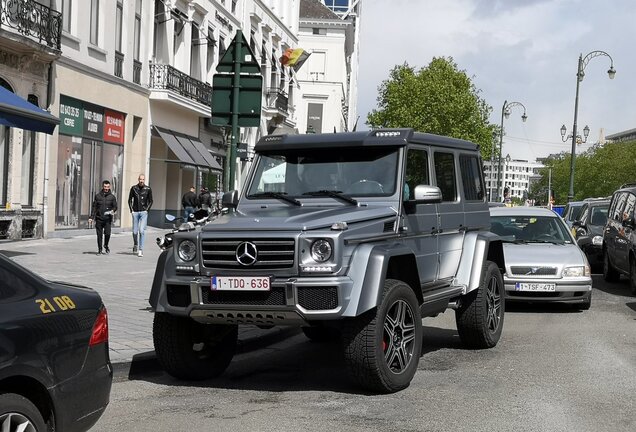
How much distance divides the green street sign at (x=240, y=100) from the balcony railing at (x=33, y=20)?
10.9 metres

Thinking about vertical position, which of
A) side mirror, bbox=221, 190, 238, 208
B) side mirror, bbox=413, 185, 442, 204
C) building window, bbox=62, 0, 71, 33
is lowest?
side mirror, bbox=221, 190, 238, 208

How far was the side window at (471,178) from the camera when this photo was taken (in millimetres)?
9867

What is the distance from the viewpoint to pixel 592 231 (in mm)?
22109

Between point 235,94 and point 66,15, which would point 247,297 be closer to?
point 235,94

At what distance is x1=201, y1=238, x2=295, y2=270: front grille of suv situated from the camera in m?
7.04

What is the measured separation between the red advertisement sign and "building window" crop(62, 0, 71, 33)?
345 centimetres

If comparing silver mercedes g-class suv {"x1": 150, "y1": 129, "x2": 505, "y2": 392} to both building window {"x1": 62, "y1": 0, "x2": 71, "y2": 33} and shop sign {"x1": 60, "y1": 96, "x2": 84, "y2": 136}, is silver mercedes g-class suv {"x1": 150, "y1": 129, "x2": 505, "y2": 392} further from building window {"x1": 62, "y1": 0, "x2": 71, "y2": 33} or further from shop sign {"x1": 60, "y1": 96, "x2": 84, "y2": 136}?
building window {"x1": 62, "y1": 0, "x2": 71, "y2": 33}

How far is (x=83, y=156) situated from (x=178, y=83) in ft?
24.8

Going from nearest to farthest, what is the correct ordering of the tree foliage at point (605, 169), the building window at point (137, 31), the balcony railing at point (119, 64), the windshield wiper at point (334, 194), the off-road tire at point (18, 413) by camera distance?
the off-road tire at point (18, 413)
the windshield wiper at point (334, 194)
the balcony railing at point (119, 64)
the building window at point (137, 31)
the tree foliage at point (605, 169)

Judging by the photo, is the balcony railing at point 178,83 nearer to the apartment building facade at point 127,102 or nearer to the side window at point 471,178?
the apartment building facade at point 127,102

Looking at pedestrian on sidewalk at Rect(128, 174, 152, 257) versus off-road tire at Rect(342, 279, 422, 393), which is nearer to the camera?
off-road tire at Rect(342, 279, 422, 393)

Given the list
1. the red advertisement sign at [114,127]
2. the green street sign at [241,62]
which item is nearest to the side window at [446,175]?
the green street sign at [241,62]

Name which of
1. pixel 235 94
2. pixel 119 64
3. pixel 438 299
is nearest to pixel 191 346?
pixel 438 299

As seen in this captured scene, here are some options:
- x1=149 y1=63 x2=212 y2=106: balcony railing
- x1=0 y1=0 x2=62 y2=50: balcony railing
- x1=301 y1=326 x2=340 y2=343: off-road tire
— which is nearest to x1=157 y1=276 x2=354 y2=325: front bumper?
x1=301 y1=326 x2=340 y2=343: off-road tire
